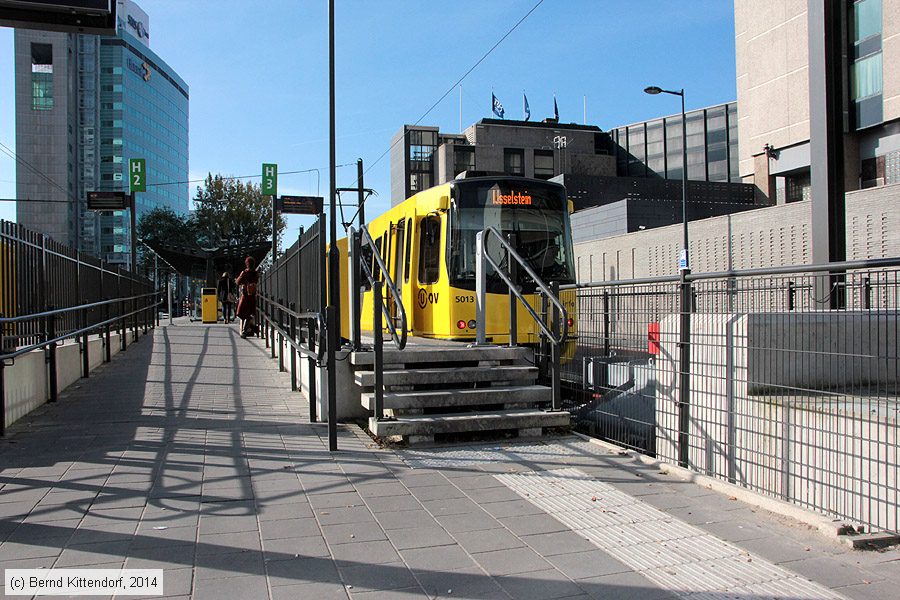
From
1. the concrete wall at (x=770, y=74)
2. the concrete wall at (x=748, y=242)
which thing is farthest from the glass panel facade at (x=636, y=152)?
the concrete wall at (x=748, y=242)

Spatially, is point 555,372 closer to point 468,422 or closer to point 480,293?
point 468,422

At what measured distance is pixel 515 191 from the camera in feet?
36.8

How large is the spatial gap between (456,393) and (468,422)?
0.44 meters

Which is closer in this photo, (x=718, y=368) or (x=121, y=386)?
(x=718, y=368)

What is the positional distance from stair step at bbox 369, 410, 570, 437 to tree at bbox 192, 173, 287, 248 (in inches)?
1659

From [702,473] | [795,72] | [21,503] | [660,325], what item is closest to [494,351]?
[660,325]

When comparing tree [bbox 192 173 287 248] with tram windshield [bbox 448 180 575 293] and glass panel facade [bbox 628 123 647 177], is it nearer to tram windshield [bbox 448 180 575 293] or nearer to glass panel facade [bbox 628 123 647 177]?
tram windshield [bbox 448 180 575 293]

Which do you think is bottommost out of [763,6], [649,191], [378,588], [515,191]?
[378,588]

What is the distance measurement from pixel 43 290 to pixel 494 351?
5841mm

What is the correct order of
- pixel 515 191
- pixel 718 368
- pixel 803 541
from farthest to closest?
pixel 515 191
pixel 718 368
pixel 803 541

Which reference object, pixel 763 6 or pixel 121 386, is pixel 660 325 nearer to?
pixel 121 386

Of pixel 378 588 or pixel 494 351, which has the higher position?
pixel 494 351

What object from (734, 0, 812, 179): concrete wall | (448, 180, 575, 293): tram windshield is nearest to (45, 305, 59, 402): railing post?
(448, 180, 575, 293): tram windshield

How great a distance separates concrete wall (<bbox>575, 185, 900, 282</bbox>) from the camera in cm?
2276
